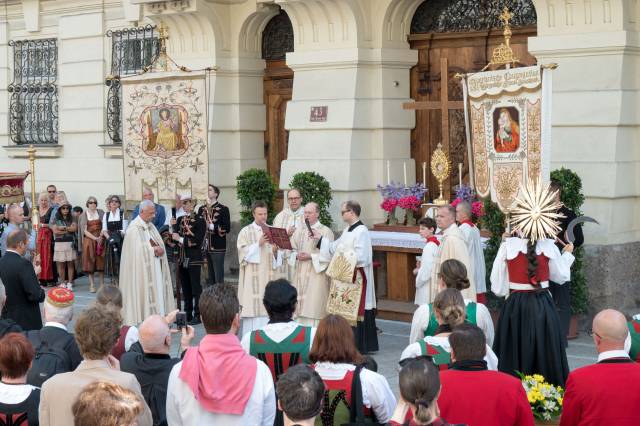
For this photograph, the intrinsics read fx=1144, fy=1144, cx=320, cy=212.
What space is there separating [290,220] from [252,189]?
2458 millimetres

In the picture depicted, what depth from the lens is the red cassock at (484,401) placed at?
17.8 feet

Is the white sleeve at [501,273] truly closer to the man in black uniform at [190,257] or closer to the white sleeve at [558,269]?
the white sleeve at [558,269]

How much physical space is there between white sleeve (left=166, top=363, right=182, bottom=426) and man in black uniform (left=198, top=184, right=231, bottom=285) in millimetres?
8696

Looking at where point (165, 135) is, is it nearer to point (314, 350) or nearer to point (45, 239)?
point (45, 239)

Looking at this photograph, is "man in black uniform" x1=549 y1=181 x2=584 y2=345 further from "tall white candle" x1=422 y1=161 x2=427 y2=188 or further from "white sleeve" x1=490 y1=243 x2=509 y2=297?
"tall white candle" x1=422 y1=161 x2=427 y2=188

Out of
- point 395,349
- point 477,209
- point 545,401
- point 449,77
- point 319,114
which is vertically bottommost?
point 395,349

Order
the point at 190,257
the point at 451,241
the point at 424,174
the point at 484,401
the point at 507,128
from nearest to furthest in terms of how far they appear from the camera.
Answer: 1. the point at 484,401
2. the point at 451,241
3. the point at 507,128
4. the point at 190,257
5. the point at 424,174

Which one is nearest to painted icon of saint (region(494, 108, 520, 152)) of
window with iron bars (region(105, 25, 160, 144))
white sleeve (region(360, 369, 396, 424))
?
white sleeve (region(360, 369, 396, 424))

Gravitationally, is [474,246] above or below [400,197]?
below

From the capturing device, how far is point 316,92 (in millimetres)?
15125

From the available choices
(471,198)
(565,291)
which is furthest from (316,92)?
(565,291)

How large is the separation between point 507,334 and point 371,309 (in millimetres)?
2898

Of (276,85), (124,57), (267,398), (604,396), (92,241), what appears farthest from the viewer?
(124,57)

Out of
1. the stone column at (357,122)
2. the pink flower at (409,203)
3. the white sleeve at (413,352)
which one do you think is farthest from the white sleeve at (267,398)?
the stone column at (357,122)
